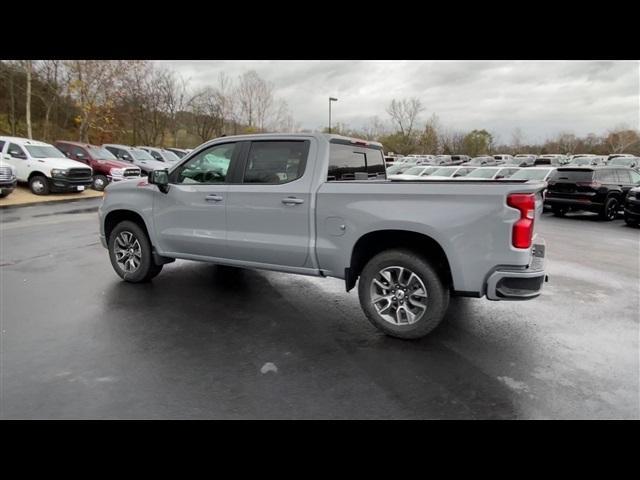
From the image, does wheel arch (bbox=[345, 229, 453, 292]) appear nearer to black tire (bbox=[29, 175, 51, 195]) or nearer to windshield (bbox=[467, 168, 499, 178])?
windshield (bbox=[467, 168, 499, 178])

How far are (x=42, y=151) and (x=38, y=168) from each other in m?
1.16

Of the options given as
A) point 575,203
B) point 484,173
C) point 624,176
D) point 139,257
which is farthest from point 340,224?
point 484,173

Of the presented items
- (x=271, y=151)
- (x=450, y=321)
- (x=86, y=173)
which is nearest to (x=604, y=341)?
(x=450, y=321)

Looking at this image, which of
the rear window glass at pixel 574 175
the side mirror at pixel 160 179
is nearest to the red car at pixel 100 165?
the side mirror at pixel 160 179

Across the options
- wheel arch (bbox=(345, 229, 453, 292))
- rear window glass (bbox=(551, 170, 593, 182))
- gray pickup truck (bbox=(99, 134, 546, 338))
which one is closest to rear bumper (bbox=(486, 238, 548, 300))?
gray pickup truck (bbox=(99, 134, 546, 338))

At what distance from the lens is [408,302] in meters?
4.11

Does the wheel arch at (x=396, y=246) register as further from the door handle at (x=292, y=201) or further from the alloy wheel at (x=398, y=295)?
the door handle at (x=292, y=201)

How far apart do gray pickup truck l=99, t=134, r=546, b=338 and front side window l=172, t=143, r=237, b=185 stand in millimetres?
15

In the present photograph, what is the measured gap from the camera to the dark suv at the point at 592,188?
44.3 feet

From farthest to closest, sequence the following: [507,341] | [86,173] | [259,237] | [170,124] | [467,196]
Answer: [170,124] → [86,173] → [259,237] → [507,341] → [467,196]

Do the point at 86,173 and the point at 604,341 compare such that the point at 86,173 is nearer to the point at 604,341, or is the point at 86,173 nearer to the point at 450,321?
the point at 450,321

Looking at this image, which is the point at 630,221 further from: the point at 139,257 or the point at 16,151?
the point at 16,151

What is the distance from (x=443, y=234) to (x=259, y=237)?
2.07m

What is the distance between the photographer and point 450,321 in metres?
4.73
